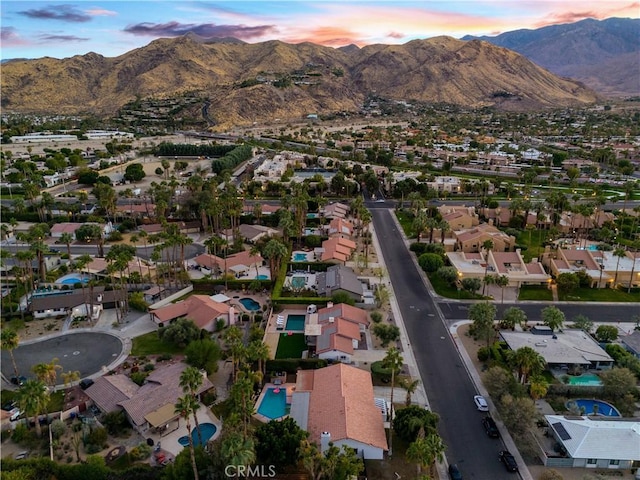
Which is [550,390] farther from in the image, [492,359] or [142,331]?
[142,331]

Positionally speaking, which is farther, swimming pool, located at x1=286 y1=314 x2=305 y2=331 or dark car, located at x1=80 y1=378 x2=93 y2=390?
swimming pool, located at x1=286 y1=314 x2=305 y2=331

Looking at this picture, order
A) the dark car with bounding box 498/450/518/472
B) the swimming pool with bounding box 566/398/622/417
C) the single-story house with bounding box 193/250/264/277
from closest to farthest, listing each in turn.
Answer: the dark car with bounding box 498/450/518/472 < the swimming pool with bounding box 566/398/622/417 < the single-story house with bounding box 193/250/264/277

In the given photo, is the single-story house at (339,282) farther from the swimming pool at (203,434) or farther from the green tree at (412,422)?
the swimming pool at (203,434)

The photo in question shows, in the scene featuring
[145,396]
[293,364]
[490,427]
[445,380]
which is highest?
[145,396]

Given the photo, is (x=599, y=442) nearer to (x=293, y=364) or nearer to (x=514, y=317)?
(x=514, y=317)

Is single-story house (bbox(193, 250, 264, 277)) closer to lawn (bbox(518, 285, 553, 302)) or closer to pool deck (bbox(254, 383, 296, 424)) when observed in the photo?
pool deck (bbox(254, 383, 296, 424))

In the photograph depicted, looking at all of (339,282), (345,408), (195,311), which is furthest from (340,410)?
(339,282)

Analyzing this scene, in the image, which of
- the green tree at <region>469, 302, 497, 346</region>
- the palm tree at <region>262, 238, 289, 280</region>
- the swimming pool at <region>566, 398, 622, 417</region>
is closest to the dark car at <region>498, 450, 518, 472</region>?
the swimming pool at <region>566, 398, 622, 417</region>
